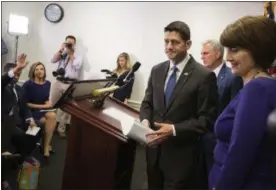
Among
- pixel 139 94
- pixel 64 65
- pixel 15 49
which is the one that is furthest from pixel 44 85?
pixel 139 94

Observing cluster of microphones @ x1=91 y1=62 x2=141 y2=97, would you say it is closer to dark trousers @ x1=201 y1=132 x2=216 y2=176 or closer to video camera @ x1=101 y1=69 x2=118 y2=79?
video camera @ x1=101 y1=69 x2=118 y2=79

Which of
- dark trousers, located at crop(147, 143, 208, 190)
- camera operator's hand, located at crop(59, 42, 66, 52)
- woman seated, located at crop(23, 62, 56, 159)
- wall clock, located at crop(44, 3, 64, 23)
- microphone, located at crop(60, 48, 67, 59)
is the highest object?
wall clock, located at crop(44, 3, 64, 23)

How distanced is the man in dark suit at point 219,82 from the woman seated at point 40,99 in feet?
2.47

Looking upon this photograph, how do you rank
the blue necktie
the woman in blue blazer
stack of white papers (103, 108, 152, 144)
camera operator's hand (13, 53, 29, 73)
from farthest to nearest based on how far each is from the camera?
the blue necktie < camera operator's hand (13, 53, 29, 73) < stack of white papers (103, 108, 152, 144) < the woman in blue blazer

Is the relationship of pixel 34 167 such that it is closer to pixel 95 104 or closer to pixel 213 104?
pixel 95 104

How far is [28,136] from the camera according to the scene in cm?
130

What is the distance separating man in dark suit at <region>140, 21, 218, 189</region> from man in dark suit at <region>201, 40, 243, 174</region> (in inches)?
1.9

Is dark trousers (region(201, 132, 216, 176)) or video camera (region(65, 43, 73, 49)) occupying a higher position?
video camera (region(65, 43, 73, 49))

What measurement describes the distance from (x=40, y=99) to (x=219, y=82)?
99 centimetres

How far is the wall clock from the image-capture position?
1.42 m

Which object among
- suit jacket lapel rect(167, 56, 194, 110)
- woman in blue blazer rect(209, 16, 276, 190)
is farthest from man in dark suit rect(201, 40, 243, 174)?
woman in blue blazer rect(209, 16, 276, 190)

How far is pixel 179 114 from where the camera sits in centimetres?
125

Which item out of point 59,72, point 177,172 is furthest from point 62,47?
point 177,172

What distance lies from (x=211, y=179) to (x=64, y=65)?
854 millimetres
